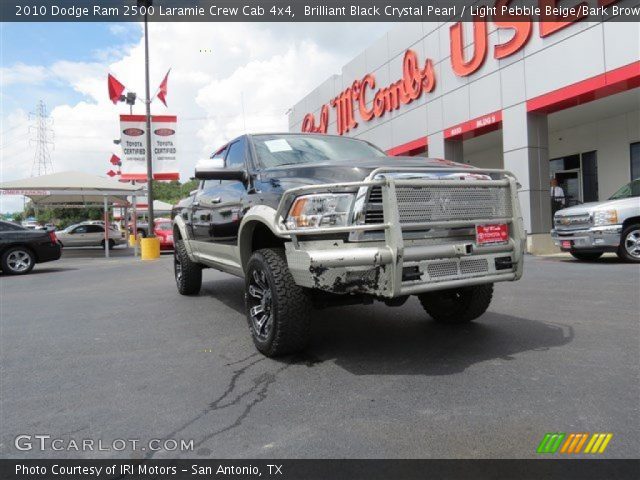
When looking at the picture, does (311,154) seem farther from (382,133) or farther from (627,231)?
(382,133)

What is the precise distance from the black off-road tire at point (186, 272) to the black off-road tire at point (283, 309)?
3.29 m

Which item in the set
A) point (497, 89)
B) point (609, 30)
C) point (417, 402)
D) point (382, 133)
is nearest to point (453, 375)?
point (417, 402)

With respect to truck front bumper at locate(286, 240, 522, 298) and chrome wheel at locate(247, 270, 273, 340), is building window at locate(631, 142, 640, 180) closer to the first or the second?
truck front bumper at locate(286, 240, 522, 298)

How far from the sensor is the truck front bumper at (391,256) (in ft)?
9.88

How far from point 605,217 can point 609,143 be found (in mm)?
7344

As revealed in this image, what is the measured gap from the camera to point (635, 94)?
38.3 ft

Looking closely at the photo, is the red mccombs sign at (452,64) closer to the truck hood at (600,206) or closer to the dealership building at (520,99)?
the dealership building at (520,99)

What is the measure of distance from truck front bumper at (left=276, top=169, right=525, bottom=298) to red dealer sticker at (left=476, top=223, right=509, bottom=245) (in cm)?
4

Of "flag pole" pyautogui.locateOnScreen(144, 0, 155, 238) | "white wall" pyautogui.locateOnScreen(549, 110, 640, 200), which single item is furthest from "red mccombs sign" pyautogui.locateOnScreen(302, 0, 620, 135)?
"flag pole" pyautogui.locateOnScreen(144, 0, 155, 238)

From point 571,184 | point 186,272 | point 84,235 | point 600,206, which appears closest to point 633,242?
point 600,206

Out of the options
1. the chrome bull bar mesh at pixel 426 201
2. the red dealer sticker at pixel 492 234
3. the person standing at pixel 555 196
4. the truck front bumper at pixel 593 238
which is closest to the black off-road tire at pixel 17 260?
the chrome bull bar mesh at pixel 426 201

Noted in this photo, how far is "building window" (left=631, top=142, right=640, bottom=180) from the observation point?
13.8m

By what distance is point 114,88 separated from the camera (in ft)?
59.0

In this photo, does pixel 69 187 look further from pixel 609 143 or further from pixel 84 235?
pixel 609 143
